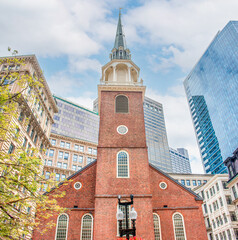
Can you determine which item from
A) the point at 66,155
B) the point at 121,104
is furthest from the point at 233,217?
the point at 66,155

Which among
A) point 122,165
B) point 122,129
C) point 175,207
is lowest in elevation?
point 175,207

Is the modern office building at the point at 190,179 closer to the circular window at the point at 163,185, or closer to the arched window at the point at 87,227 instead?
the circular window at the point at 163,185

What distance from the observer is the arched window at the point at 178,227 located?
2036 cm

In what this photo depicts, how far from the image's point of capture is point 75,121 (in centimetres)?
9025

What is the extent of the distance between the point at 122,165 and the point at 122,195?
2843mm

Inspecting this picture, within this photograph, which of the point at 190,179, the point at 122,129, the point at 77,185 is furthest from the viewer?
the point at 190,179

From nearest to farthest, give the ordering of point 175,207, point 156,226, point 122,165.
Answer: point 156,226 < point 175,207 < point 122,165

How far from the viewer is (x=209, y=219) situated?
4750cm

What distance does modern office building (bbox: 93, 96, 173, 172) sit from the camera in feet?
440

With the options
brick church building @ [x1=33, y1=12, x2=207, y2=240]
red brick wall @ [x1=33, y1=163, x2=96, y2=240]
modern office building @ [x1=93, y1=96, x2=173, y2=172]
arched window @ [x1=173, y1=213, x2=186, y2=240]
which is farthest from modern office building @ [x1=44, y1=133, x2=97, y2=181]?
modern office building @ [x1=93, y1=96, x2=173, y2=172]

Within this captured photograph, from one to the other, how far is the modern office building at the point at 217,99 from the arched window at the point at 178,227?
78.5m

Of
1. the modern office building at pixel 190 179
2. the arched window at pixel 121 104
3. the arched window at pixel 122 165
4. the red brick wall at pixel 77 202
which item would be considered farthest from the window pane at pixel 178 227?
the modern office building at pixel 190 179

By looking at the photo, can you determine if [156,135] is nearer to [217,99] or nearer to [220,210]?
[217,99]

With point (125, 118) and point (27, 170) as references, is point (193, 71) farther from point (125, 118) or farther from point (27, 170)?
point (27, 170)
